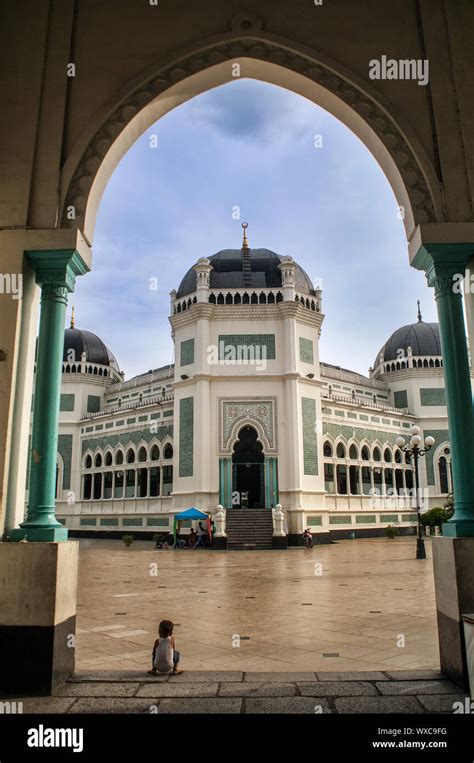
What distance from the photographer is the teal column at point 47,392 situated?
14.0 feet

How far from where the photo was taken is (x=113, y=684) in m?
4.07

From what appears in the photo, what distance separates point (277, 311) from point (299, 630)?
18.9 metres

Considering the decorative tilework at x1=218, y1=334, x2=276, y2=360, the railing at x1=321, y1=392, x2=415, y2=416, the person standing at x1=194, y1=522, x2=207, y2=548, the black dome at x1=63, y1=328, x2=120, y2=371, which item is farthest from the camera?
the black dome at x1=63, y1=328, x2=120, y2=371

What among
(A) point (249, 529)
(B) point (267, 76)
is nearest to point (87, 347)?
(A) point (249, 529)

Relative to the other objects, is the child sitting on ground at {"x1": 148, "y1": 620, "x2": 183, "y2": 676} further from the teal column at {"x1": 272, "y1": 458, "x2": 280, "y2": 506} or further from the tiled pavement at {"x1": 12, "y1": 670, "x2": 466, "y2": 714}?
the teal column at {"x1": 272, "y1": 458, "x2": 280, "y2": 506}

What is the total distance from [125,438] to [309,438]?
1000 centimetres

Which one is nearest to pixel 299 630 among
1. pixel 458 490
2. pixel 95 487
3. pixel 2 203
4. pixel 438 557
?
pixel 438 557

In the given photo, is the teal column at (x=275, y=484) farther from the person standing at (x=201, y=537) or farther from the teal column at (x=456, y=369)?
the teal column at (x=456, y=369)

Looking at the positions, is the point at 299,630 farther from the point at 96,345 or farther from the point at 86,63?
the point at 96,345

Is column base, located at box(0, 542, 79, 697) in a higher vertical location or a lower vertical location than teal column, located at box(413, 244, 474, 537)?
lower

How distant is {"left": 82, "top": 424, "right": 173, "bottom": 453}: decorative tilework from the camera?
2690 cm

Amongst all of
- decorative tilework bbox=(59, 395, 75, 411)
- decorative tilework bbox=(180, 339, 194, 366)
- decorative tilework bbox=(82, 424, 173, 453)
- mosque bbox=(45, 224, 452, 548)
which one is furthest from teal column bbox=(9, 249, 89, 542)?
decorative tilework bbox=(59, 395, 75, 411)

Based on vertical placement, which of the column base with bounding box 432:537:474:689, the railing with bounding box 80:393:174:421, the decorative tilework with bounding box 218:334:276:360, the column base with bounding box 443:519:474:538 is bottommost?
the column base with bounding box 432:537:474:689

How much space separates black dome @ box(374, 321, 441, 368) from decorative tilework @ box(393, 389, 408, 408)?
2.13m
